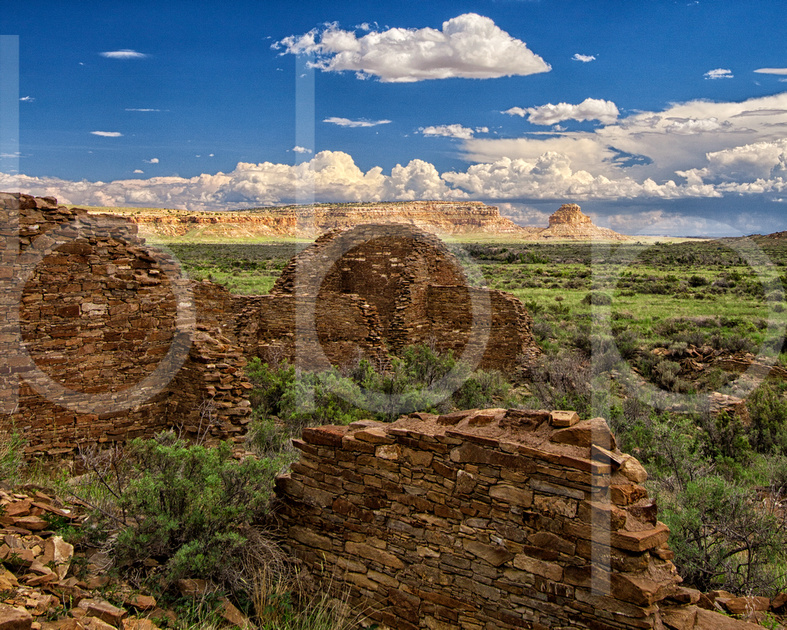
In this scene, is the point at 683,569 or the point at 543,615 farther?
the point at 683,569

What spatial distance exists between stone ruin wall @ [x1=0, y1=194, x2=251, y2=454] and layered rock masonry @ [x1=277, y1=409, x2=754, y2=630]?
8.75ft

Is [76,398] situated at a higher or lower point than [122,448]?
higher

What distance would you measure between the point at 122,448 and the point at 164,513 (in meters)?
Result: 3.17

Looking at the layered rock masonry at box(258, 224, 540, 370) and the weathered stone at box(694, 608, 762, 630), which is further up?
the layered rock masonry at box(258, 224, 540, 370)

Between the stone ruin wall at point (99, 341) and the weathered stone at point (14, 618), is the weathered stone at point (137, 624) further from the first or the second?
the stone ruin wall at point (99, 341)

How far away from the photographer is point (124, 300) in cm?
723

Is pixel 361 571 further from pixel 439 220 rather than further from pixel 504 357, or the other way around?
pixel 439 220

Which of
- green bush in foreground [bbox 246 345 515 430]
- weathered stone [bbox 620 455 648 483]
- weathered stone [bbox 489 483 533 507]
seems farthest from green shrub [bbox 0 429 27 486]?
weathered stone [bbox 620 455 648 483]

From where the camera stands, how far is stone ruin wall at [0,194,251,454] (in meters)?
6.62

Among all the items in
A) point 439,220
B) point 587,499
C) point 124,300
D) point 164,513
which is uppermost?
point 439,220

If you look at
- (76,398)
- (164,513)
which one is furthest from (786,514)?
(76,398)

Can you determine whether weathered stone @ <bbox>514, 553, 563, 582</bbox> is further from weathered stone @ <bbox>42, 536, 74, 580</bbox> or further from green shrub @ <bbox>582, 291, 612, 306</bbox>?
green shrub @ <bbox>582, 291, 612, 306</bbox>

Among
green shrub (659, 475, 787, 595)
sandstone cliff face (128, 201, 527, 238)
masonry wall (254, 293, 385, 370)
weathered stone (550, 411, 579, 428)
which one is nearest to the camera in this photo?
weathered stone (550, 411, 579, 428)

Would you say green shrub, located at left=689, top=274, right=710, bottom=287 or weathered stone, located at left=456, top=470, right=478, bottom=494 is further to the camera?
green shrub, located at left=689, top=274, right=710, bottom=287
